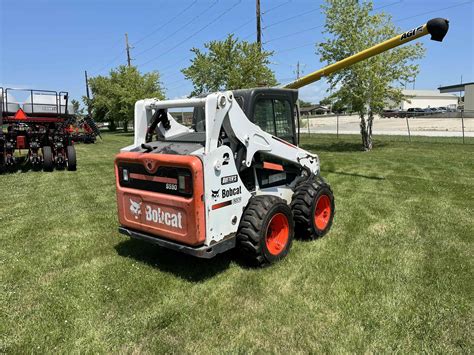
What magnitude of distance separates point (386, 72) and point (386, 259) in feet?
44.8

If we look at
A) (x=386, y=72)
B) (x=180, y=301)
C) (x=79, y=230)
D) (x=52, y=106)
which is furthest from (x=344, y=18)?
(x=180, y=301)

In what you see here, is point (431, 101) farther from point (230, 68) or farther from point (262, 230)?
point (262, 230)

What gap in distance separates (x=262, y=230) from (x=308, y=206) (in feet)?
3.89

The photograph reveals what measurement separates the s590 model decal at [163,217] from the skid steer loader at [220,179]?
0.01 meters

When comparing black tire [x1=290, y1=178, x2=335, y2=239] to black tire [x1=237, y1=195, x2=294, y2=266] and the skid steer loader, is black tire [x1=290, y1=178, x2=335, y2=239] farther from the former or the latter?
black tire [x1=237, y1=195, x2=294, y2=266]

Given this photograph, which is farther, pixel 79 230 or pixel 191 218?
pixel 79 230

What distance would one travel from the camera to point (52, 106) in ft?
43.2

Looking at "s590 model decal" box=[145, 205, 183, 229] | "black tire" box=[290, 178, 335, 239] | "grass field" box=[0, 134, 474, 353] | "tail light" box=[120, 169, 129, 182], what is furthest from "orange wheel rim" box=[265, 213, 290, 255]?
"tail light" box=[120, 169, 129, 182]

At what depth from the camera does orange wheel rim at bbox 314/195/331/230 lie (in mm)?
5945

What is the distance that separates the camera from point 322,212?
241 inches

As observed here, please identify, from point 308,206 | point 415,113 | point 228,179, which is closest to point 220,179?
point 228,179

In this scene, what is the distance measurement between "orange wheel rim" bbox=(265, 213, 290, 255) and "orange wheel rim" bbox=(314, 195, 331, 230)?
95 centimetres

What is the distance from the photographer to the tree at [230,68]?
65.6 ft

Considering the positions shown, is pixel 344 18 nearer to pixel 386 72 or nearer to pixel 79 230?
pixel 386 72
